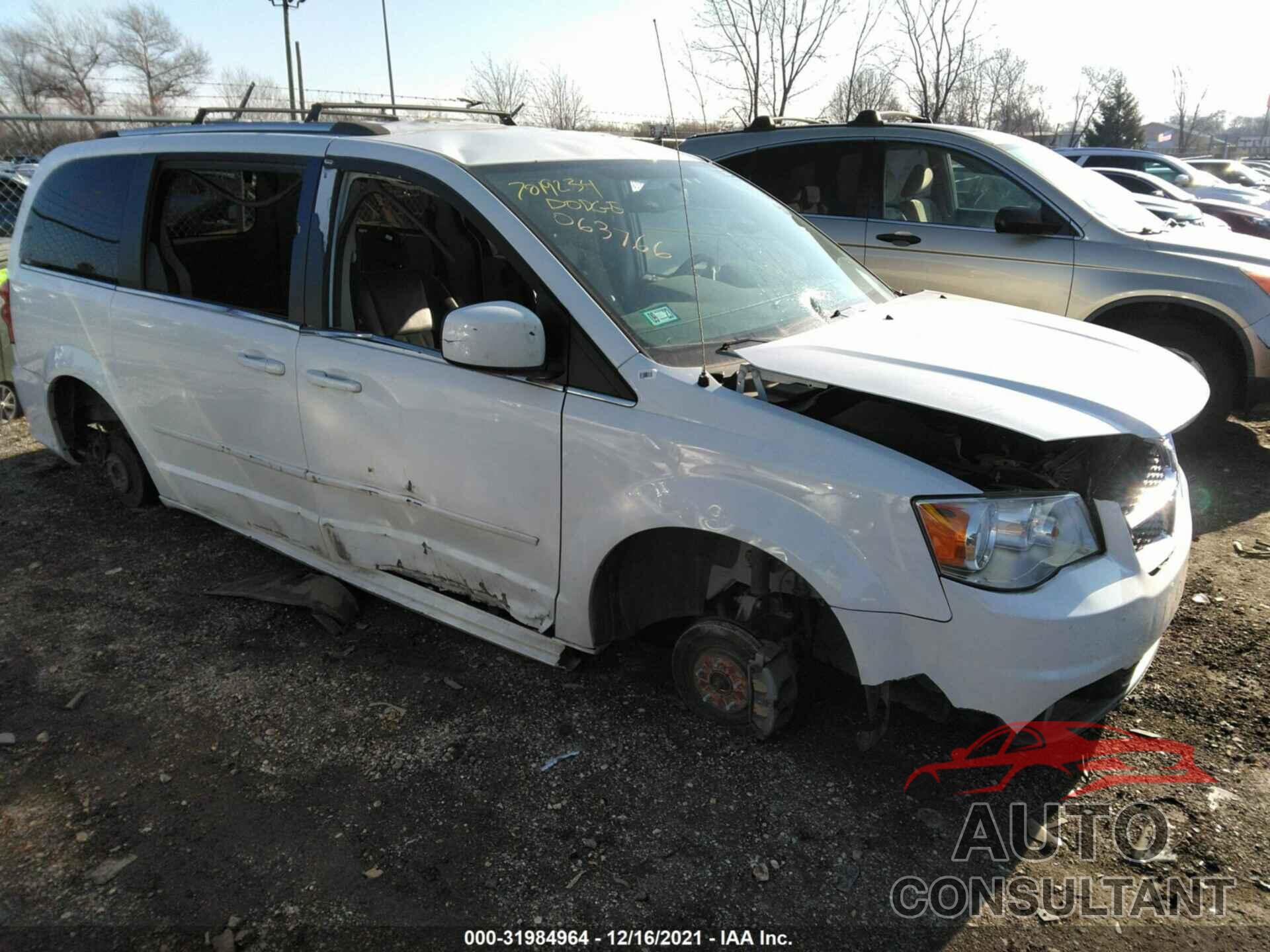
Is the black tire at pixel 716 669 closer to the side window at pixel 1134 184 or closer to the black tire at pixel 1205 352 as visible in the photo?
the black tire at pixel 1205 352

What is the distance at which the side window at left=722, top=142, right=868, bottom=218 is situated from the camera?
634 cm

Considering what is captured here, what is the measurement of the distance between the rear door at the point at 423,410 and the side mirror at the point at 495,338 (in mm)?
85

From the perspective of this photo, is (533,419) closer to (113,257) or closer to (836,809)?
(836,809)

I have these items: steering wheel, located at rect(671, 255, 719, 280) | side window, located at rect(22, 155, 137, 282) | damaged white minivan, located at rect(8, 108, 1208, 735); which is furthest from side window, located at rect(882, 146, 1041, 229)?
side window, located at rect(22, 155, 137, 282)

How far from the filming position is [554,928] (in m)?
2.28

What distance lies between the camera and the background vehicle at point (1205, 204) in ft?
41.8

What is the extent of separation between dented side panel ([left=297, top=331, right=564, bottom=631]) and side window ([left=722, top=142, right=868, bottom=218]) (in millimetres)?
3923

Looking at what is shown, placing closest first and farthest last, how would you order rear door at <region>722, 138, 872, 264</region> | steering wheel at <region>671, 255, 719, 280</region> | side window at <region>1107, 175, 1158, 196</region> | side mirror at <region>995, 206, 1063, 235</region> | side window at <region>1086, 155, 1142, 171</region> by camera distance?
1. steering wheel at <region>671, 255, 719, 280</region>
2. side mirror at <region>995, 206, 1063, 235</region>
3. rear door at <region>722, 138, 872, 264</region>
4. side window at <region>1107, 175, 1158, 196</region>
5. side window at <region>1086, 155, 1142, 171</region>

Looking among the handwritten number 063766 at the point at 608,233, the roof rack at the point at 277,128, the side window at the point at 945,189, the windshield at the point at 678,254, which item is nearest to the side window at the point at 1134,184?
the side window at the point at 945,189

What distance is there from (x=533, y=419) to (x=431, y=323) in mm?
984

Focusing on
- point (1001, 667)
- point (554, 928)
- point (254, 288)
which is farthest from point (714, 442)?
point (254, 288)

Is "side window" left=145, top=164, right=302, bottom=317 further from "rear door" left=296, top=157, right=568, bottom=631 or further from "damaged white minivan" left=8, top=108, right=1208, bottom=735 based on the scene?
"rear door" left=296, top=157, right=568, bottom=631

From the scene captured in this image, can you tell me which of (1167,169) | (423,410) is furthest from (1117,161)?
(423,410)

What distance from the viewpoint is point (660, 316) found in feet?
9.53
